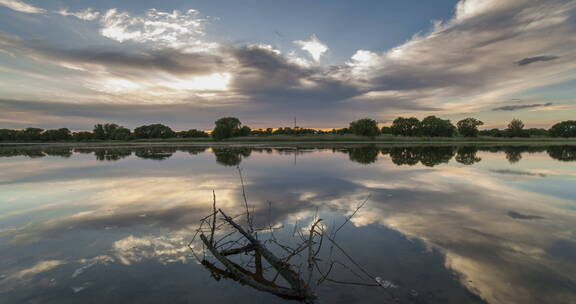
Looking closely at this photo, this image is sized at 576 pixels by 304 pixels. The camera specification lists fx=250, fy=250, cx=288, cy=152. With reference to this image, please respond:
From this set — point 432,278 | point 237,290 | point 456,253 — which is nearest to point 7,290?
point 237,290

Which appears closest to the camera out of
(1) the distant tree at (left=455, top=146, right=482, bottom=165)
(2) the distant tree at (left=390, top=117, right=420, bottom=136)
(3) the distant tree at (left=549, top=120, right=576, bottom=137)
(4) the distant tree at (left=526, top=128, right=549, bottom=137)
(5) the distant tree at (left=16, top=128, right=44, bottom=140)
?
(1) the distant tree at (left=455, top=146, right=482, bottom=165)

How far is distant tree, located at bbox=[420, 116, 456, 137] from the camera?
148 m

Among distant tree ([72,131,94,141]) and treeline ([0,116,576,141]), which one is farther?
distant tree ([72,131,94,141])

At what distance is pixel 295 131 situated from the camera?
17975 cm

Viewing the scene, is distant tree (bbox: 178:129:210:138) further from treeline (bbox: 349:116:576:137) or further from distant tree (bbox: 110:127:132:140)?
treeline (bbox: 349:116:576:137)

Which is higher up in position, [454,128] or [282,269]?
[454,128]

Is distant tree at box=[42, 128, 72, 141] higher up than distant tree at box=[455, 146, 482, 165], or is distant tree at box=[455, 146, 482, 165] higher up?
distant tree at box=[42, 128, 72, 141]

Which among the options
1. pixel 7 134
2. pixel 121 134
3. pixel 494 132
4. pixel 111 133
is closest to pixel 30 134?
pixel 7 134

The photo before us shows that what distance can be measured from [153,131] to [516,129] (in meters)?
229

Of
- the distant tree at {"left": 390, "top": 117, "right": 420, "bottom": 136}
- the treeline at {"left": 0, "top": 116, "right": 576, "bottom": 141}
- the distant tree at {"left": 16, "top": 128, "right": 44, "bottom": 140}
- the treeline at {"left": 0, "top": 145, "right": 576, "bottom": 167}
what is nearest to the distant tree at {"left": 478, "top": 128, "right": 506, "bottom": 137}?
the treeline at {"left": 0, "top": 116, "right": 576, "bottom": 141}

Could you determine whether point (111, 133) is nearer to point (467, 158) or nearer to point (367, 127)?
point (367, 127)

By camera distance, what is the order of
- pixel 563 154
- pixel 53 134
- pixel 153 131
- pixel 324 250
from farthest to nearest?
pixel 153 131 → pixel 53 134 → pixel 563 154 → pixel 324 250

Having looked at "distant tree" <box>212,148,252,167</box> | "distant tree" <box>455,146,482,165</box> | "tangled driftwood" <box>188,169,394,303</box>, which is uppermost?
"distant tree" <box>455,146,482,165</box>

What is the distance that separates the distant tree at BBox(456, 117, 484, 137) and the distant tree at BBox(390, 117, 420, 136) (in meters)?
24.1
